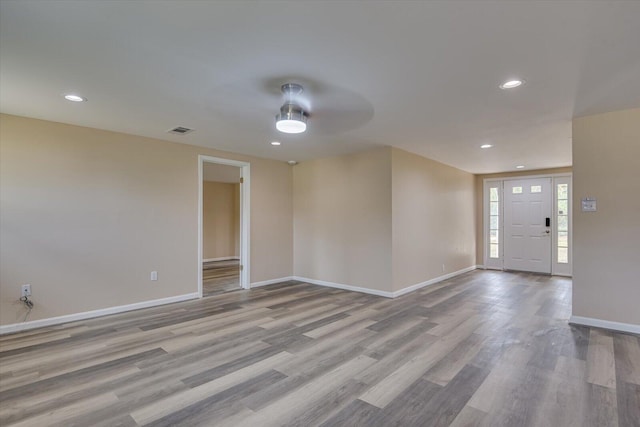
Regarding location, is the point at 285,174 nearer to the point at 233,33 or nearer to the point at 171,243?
the point at 171,243

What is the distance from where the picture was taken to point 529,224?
704 cm

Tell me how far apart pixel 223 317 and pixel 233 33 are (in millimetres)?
3206

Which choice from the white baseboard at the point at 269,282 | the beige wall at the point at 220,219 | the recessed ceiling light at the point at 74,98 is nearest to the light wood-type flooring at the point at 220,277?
the white baseboard at the point at 269,282

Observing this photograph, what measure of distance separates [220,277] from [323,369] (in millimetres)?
4544

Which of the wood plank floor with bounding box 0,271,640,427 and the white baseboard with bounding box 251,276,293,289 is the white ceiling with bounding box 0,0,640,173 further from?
the white baseboard with bounding box 251,276,293,289

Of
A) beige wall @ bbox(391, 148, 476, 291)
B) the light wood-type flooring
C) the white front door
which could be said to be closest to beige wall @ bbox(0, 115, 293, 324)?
the light wood-type flooring

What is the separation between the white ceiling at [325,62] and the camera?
1.74 m

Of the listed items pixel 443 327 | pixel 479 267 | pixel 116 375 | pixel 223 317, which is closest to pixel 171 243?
pixel 223 317

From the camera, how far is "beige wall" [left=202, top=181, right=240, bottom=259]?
9.12 meters

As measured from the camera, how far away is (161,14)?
1744mm

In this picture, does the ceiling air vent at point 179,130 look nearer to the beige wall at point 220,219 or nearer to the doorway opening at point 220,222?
the doorway opening at point 220,222

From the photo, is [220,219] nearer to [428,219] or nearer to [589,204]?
[428,219]

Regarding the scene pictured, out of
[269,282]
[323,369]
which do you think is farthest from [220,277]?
[323,369]

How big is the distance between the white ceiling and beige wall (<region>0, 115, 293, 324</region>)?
38 centimetres
